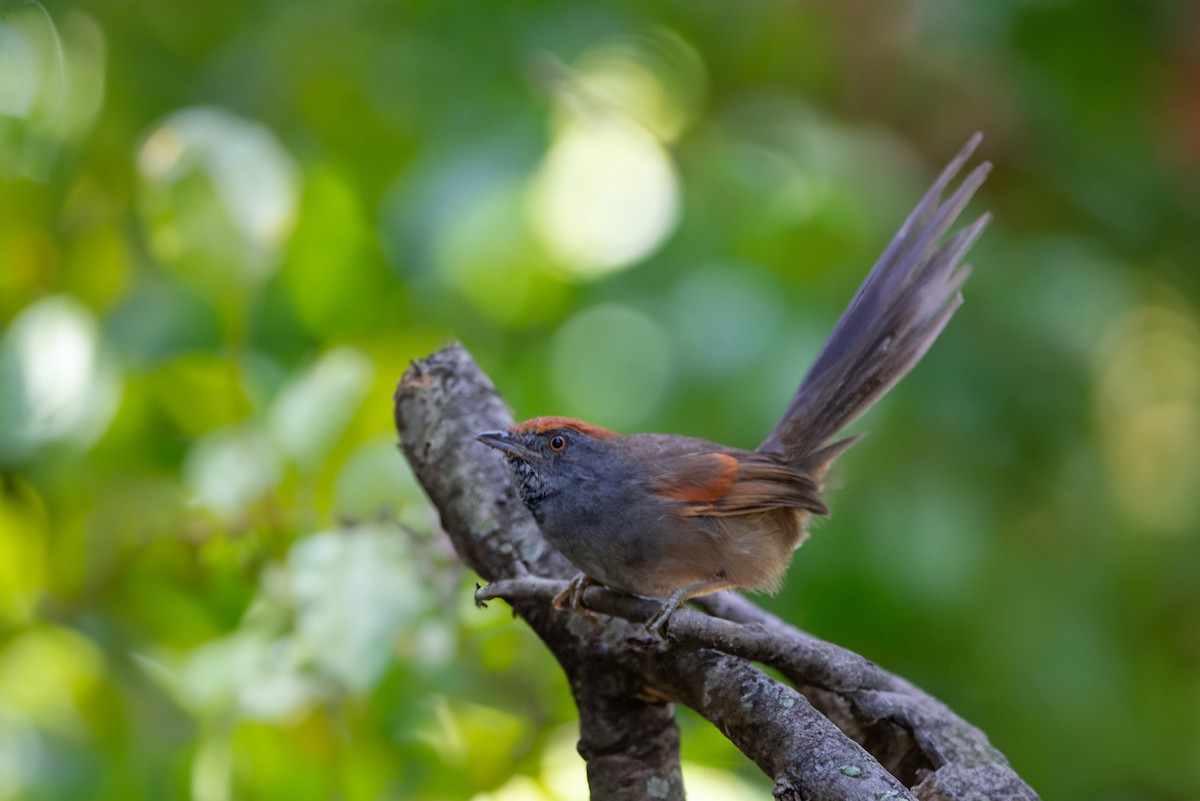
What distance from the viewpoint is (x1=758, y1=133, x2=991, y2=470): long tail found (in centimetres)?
250

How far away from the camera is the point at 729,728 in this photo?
182 cm

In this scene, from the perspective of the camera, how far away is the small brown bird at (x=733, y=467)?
7.41ft

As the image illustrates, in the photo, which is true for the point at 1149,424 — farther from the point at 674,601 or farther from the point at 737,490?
the point at 674,601

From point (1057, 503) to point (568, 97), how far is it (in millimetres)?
2296

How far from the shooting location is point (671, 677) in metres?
1.94

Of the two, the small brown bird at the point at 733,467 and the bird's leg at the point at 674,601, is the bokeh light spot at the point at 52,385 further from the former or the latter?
the bird's leg at the point at 674,601

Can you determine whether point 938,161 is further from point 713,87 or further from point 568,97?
point 568,97

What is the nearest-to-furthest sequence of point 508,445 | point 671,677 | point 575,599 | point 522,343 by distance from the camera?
point 671,677
point 575,599
point 508,445
point 522,343

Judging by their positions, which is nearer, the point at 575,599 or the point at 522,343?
the point at 575,599

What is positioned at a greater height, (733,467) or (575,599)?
(733,467)

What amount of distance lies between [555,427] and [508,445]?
0.46ft

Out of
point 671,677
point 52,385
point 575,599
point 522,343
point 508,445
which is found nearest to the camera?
point 671,677

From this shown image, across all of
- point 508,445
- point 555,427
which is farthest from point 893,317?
point 508,445

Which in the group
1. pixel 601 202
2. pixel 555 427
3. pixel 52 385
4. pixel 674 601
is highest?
pixel 601 202
